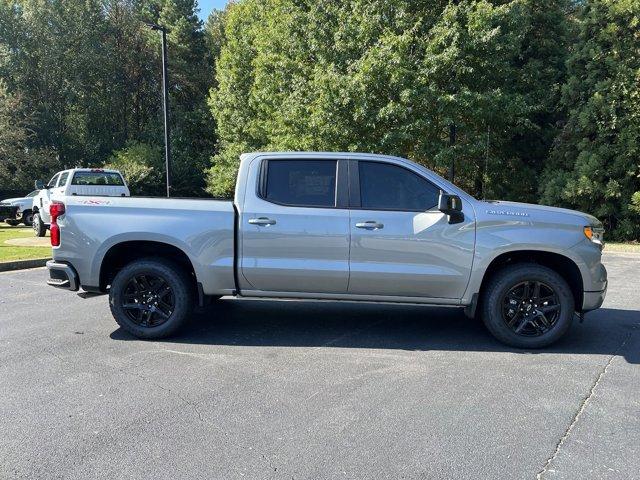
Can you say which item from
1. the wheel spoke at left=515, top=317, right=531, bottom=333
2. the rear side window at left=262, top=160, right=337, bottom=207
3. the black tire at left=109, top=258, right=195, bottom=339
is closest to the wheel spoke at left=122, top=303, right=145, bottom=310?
the black tire at left=109, top=258, right=195, bottom=339

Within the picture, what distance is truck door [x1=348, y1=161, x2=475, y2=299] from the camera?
529 cm

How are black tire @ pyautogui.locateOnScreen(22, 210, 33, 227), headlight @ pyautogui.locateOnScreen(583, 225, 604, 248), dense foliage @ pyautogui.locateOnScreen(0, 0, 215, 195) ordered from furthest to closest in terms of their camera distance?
dense foliage @ pyautogui.locateOnScreen(0, 0, 215, 195) < black tire @ pyautogui.locateOnScreen(22, 210, 33, 227) < headlight @ pyautogui.locateOnScreen(583, 225, 604, 248)

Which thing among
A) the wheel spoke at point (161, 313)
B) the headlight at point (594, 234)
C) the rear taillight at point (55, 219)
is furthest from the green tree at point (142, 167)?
the headlight at point (594, 234)

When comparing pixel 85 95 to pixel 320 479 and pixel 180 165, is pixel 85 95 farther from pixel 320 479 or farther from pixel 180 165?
pixel 320 479

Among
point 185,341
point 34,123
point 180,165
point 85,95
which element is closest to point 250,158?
point 185,341

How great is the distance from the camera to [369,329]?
609 cm

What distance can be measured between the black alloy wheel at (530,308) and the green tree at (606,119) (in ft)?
44.3

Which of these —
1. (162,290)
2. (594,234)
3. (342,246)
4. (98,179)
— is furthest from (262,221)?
(98,179)

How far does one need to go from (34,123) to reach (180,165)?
9130 millimetres

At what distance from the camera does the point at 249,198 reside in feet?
18.1

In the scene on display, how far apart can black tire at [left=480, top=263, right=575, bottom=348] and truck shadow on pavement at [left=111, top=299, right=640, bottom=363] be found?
16cm

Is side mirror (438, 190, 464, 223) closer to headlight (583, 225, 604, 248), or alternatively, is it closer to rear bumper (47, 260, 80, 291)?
headlight (583, 225, 604, 248)

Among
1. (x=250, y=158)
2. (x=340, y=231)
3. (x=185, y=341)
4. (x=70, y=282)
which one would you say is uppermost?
(x=250, y=158)

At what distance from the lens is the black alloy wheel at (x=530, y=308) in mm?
5332
